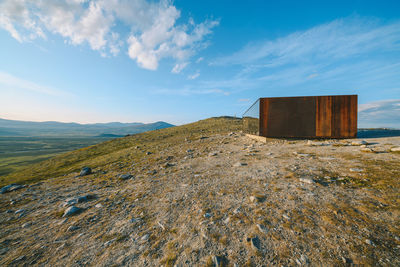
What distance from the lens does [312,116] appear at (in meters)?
12.5

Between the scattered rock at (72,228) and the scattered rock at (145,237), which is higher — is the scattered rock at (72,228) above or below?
below

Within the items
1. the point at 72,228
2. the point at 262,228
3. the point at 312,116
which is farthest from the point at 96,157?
the point at 312,116

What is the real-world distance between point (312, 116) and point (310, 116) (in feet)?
0.50

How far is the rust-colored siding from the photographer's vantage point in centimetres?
1221

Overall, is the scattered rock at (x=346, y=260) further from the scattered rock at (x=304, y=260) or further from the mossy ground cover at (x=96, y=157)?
the mossy ground cover at (x=96, y=157)

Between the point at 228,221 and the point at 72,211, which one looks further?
the point at 72,211

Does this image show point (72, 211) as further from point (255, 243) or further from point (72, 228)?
Answer: point (255, 243)

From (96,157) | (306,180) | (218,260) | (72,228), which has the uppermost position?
(306,180)

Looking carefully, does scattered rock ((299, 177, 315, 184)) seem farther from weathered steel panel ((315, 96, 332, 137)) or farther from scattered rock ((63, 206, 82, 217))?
weathered steel panel ((315, 96, 332, 137))

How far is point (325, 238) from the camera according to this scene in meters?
2.74

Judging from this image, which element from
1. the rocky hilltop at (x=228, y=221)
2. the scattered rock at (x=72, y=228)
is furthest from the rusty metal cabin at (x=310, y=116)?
the scattered rock at (x=72, y=228)

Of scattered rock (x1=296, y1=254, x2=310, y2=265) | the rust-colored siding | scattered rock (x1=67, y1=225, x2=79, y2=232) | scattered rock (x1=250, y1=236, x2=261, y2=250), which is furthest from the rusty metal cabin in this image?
scattered rock (x1=67, y1=225, x2=79, y2=232)

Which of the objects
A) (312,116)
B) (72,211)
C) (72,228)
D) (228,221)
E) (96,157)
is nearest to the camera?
(228,221)

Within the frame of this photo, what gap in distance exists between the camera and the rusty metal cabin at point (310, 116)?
12211mm
